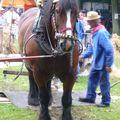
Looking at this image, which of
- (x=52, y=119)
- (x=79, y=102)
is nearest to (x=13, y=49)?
(x=79, y=102)

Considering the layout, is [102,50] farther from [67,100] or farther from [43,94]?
[43,94]

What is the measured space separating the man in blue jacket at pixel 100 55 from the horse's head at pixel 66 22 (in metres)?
1.87

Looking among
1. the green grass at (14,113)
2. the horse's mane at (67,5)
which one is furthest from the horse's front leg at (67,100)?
the horse's mane at (67,5)

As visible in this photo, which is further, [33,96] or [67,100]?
[33,96]

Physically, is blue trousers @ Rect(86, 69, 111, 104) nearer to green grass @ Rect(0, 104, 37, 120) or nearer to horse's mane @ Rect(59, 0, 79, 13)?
green grass @ Rect(0, 104, 37, 120)

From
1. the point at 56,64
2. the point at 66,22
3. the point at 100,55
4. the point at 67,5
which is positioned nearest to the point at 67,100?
the point at 56,64

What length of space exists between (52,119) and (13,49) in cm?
848

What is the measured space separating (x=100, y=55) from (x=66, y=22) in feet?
7.45

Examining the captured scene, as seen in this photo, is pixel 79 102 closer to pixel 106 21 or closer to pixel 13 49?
pixel 13 49

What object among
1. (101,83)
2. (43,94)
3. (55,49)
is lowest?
(101,83)

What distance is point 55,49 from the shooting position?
22.8ft

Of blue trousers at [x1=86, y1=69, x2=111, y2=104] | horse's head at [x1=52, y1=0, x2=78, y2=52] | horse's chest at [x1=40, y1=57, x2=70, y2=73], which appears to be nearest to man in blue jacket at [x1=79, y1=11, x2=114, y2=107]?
blue trousers at [x1=86, y1=69, x2=111, y2=104]

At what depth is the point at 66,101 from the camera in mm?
7684

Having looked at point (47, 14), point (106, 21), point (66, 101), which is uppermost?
point (47, 14)
